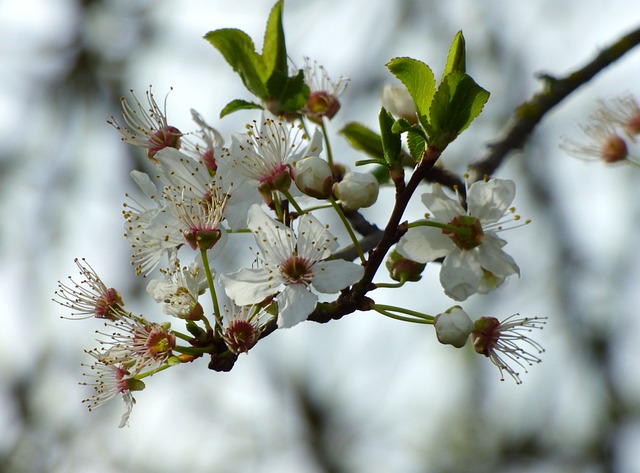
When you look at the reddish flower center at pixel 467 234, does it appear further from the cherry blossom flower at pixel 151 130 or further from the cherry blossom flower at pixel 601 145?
the cherry blossom flower at pixel 601 145

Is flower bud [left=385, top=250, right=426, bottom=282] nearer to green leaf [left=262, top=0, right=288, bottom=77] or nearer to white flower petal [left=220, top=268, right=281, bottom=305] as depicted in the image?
white flower petal [left=220, top=268, right=281, bottom=305]

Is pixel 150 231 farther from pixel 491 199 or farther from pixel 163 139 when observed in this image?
pixel 491 199

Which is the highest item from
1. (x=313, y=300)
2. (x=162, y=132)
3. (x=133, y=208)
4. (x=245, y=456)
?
(x=162, y=132)

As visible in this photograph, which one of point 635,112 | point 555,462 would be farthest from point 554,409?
point 635,112

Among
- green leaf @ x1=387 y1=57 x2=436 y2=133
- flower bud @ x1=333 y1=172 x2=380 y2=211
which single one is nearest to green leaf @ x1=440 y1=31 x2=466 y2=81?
green leaf @ x1=387 y1=57 x2=436 y2=133

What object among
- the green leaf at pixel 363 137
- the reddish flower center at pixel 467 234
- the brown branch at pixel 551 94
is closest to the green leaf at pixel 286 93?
the green leaf at pixel 363 137

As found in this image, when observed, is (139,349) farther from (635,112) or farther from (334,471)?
(334,471)

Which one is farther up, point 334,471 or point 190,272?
point 190,272
